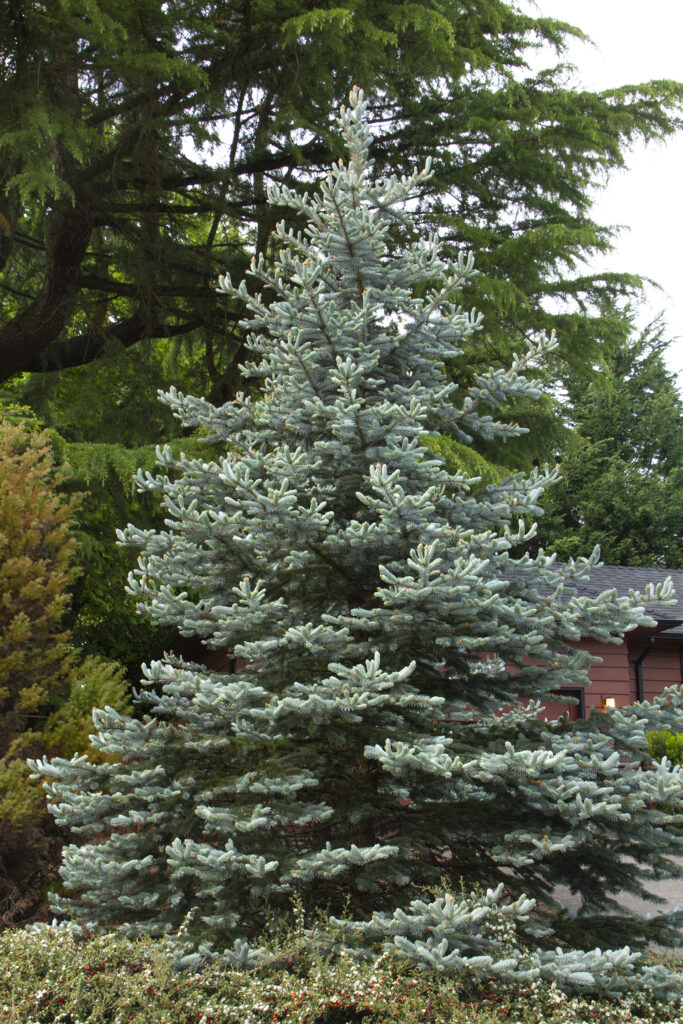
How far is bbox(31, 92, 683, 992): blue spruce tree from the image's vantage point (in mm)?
4203

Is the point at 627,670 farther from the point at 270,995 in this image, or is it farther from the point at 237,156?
the point at 270,995

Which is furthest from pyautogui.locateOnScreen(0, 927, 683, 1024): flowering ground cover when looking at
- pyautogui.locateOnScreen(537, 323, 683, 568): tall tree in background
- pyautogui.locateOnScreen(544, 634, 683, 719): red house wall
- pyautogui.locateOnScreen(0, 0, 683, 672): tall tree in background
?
pyautogui.locateOnScreen(537, 323, 683, 568): tall tree in background

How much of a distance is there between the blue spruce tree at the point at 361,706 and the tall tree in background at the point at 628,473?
19.9 meters

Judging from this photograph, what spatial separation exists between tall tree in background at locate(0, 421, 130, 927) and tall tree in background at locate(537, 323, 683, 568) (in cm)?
1885

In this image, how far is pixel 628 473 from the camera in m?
26.4

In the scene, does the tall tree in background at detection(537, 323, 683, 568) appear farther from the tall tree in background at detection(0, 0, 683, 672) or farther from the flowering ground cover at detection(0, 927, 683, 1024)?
the flowering ground cover at detection(0, 927, 683, 1024)

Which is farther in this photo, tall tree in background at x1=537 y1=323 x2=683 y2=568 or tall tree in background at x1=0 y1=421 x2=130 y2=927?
tall tree in background at x1=537 y1=323 x2=683 y2=568

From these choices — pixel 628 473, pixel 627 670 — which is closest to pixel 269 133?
pixel 627 670

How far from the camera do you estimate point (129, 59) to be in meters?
6.95

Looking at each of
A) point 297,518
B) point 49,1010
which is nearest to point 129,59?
point 297,518

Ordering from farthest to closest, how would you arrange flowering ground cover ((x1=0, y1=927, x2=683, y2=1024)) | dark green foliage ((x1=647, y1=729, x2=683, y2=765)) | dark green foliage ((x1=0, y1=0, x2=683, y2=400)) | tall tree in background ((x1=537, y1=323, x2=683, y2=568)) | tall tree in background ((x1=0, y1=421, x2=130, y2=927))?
tall tree in background ((x1=537, y1=323, x2=683, y2=568))
dark green foliage ((x1=647, y1=729, x2=683, y2=765))
dark green foliage ((x1=0, y1=0, x2=683, y2=400))
tall tree in background ((x1=0, y1=421, x2=130, y2=927))
flowering ground cover ((x1=0, y1=927, x2=683, y2=1024))

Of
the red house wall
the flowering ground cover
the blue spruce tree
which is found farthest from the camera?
the red house wall

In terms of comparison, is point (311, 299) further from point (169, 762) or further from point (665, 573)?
point (665, 573)

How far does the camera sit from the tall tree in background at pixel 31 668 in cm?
640
